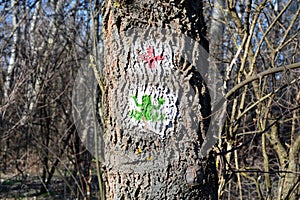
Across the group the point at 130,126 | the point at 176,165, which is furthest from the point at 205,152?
the point at 130,126

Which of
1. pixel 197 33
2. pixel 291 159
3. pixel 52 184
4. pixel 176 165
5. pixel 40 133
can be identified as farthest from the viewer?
pixel 52 184

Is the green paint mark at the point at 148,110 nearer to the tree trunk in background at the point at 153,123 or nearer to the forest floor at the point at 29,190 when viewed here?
the tree trunk in background at the point at 153,123

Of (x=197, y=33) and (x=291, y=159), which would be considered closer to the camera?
(x=197, y=33)

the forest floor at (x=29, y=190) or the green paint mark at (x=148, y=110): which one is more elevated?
the green paint mark at (x=148, y=110)

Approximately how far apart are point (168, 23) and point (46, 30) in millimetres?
5659

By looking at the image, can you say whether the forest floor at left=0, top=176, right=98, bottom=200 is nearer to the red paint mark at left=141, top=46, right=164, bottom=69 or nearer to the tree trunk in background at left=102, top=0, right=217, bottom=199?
the tree trunk in background at left=102, top=0, right=217, bottom=199

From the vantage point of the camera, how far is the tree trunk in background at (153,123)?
4.66 feet

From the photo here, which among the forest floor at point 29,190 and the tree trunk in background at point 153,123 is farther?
the forest floor at point 29,190

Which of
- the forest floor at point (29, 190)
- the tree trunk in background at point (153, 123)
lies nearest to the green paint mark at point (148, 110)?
the tree trunk in background at point (153, 123)

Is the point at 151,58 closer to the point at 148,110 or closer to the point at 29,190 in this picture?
the point at 148,110

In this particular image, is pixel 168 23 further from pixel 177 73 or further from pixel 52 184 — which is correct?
pixel 52 184

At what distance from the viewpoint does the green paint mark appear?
1445mm

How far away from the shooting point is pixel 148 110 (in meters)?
1.45

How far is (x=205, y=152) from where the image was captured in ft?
4.88
